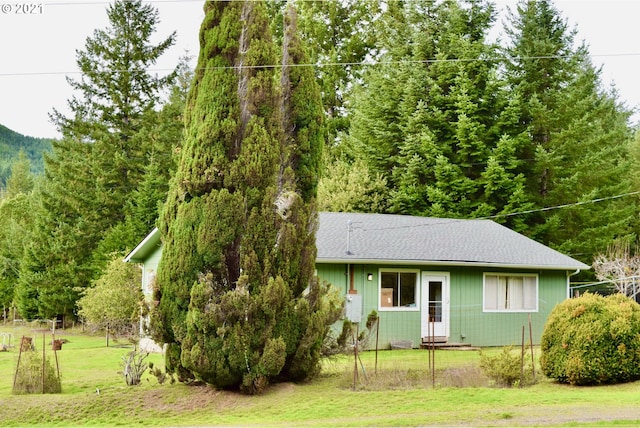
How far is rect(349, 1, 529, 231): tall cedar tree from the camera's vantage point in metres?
30.0

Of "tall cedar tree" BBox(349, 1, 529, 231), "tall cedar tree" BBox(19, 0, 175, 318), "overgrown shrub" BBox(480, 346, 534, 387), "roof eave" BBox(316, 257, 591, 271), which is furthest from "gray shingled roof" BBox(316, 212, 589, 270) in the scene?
"tall cedar tree" BBox(19, 0, 175, 318)

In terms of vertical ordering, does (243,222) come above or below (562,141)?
below

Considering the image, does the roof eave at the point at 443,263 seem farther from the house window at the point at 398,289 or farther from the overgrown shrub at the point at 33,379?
the overgrown shrub at the point at 33,379

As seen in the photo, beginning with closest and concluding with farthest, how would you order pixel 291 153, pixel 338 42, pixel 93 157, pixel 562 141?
pixel 291 153 < pixel 562 141 < pixel 93 157 < pixel 338 42

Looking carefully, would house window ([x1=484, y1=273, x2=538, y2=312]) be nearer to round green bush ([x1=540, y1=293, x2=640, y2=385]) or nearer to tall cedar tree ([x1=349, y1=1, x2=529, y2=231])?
round green bush ([x1=540, y1=293, x2=640, y2=385])

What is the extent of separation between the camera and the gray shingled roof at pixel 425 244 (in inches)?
773

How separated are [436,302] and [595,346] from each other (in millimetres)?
7700

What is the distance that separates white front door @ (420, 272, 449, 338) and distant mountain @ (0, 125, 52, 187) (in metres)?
90.5

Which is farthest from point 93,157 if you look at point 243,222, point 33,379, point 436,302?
point 243,222

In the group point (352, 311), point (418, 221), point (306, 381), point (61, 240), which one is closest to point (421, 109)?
point (418, 221)

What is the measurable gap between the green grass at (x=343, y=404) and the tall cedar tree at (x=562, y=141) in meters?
18.0

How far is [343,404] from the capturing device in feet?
37.1

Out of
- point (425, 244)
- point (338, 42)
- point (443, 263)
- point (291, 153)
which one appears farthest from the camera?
point (338, 42)

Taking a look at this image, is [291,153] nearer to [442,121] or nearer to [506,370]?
[506,370]
